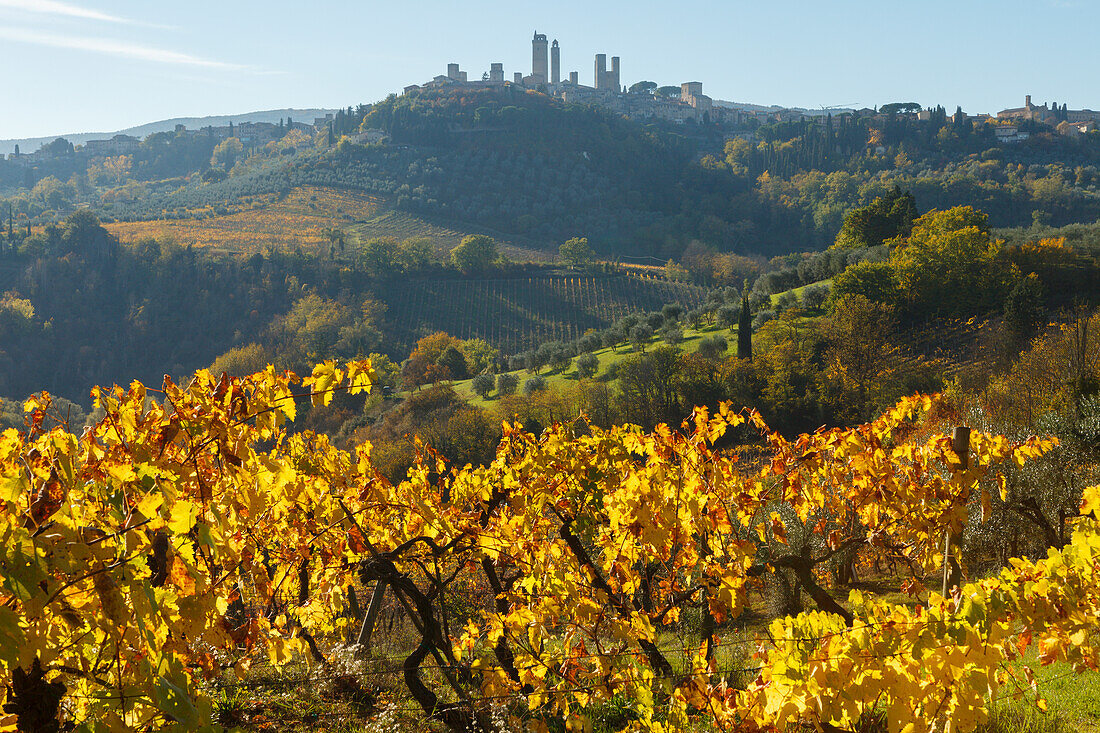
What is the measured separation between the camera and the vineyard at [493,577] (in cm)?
174

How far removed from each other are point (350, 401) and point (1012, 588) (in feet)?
148

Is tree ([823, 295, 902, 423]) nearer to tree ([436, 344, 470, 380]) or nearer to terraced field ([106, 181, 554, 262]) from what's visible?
tree ([436, 344, 470, 380])

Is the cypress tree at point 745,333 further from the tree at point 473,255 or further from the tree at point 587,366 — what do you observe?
the tree at point 473,255

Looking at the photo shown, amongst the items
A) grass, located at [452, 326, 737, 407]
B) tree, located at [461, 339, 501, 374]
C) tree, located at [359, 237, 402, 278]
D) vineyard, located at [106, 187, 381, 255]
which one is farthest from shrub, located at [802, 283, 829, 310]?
vineyard, located at [106, 187, 381, 255]

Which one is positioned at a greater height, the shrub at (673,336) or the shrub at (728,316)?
the shrub at (728,316)

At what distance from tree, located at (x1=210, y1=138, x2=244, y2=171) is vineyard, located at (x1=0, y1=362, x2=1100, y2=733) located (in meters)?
144

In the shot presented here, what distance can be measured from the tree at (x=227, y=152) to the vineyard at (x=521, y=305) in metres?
85.1

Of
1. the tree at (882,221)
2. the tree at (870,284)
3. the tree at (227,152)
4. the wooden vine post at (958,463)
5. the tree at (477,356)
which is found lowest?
the tree at (477,356)

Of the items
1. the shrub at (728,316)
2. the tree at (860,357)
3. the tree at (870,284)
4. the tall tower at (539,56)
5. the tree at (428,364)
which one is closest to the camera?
the tree at (860,357)

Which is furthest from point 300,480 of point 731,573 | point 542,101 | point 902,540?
point 542,101

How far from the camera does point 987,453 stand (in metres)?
4.40

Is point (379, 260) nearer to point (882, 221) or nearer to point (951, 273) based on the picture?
point (882, 221)

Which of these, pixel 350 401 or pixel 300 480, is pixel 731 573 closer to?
pixel 300 480

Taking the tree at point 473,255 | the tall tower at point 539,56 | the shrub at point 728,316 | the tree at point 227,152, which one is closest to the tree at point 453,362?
the shrub at point 728,316
